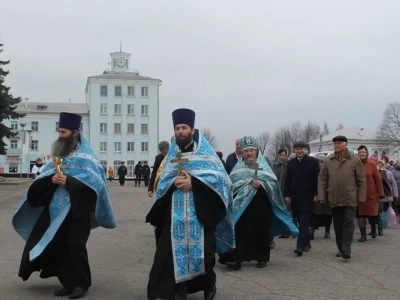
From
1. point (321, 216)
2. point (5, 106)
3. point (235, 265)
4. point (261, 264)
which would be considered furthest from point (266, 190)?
point (5, 106)

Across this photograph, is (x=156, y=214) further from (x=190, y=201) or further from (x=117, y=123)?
(x=117, y=123)

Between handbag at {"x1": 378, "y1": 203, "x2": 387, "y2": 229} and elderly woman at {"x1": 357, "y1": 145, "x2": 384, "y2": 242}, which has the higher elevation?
elderly woman at {"x1": 357, "y1": 145, "x2": 384, "y2": 242}

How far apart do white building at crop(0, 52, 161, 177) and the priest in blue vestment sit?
7383cm

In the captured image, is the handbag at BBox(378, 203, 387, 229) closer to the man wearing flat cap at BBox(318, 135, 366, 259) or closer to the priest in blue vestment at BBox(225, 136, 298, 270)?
the man wearing flat cap at BBox(318, 135, 366, 259)

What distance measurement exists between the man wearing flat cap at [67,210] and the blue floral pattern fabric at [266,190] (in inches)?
91.2

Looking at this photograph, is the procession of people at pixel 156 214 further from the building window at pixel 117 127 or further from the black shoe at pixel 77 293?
the building window at pixel 117 127

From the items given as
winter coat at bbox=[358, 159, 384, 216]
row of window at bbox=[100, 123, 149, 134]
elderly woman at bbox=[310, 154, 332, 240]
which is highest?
row of window at bbox=[100, 123, 149, 134]

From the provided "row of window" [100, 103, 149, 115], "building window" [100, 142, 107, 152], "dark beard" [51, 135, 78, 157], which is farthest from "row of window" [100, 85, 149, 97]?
"dark beard" [51, 135, 78, 157]

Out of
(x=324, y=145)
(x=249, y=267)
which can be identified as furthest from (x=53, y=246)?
(x=324, y=145)

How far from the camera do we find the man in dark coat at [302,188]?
9.10m

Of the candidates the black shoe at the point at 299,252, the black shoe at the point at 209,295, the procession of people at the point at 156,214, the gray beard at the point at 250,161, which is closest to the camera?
the procession of people at the point at 156,214

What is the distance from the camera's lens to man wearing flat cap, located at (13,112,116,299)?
6.16m

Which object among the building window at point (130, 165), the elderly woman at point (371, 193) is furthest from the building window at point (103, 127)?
the elderly woman at point (371, 193)

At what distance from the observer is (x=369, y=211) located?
34.9 ft
